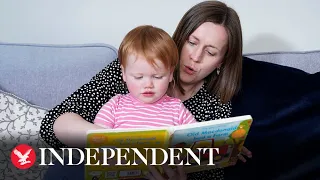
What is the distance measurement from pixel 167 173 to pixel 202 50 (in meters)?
0.48

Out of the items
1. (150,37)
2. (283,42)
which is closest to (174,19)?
(283,42)

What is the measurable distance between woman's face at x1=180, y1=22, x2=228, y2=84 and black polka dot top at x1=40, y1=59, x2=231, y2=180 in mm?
109

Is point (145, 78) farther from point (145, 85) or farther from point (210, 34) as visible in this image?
point (210, 34)

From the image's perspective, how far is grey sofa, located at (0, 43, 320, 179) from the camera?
156 cm

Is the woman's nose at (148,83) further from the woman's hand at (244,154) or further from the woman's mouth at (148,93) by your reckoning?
the woman's hand at (244,154)

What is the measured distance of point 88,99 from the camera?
4.63ft

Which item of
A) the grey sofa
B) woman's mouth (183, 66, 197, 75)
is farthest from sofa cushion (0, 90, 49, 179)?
woman's mouth (183, 66, 197, 75)

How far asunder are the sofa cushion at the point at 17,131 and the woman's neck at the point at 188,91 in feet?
1.75

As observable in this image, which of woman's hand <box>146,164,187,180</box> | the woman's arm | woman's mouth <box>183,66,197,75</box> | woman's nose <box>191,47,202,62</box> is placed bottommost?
woman's hand <box>146,164,187,180</box>

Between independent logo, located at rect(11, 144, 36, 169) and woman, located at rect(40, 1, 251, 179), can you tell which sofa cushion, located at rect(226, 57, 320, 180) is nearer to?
woman, located at rect(40, 1, 251, 179)

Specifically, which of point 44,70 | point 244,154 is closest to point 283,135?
point 244,154

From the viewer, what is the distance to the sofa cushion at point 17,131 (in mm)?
1548

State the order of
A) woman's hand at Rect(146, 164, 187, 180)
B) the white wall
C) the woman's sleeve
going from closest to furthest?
woman's hand at Rect(146, 164, 187, 180), the woman's sleeve, the white wall

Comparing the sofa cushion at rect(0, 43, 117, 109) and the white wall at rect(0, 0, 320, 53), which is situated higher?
the white wall at rect(0, 0, 320, 53)
